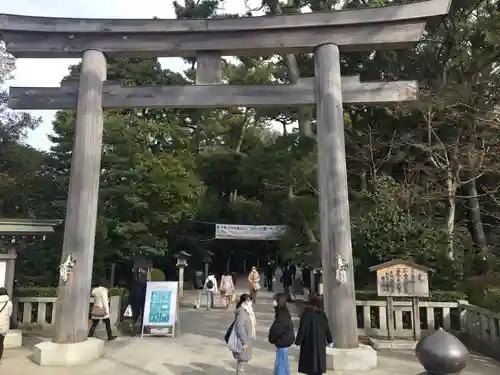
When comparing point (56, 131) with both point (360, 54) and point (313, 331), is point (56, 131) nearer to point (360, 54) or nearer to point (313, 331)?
point (360, 54)

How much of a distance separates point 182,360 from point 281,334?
9.93ft

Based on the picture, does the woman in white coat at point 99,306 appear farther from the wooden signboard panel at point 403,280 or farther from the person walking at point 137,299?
the wooden signboard panel at point 403,280

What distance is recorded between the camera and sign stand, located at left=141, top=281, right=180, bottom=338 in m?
10.8

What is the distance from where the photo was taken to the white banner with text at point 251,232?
24406 millimetres

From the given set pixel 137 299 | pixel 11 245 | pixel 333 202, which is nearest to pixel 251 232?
pixel 137 299

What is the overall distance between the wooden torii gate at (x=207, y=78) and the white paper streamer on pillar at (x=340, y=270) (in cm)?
28

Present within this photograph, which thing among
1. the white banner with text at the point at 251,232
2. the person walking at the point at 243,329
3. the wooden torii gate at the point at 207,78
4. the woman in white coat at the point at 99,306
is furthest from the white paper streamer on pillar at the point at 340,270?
the white banner with text at the point at 251,232

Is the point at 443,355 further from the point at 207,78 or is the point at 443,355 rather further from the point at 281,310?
the point at 207,78

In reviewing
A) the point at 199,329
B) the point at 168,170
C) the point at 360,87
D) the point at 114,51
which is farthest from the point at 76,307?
the point at 168,170

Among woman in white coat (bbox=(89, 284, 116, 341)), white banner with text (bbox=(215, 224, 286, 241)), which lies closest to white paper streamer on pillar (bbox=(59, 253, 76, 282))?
woman in white coat (bbox=(89, 284, 116, 341))

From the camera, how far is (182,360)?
833cm

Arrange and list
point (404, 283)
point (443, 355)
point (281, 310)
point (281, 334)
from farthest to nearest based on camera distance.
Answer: point (404, 283)
point (281, 310)
point (281, 334)
point (443, 355)

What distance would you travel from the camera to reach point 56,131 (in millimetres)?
19656

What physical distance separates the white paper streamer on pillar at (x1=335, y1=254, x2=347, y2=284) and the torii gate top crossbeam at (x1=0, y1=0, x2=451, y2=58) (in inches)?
182
